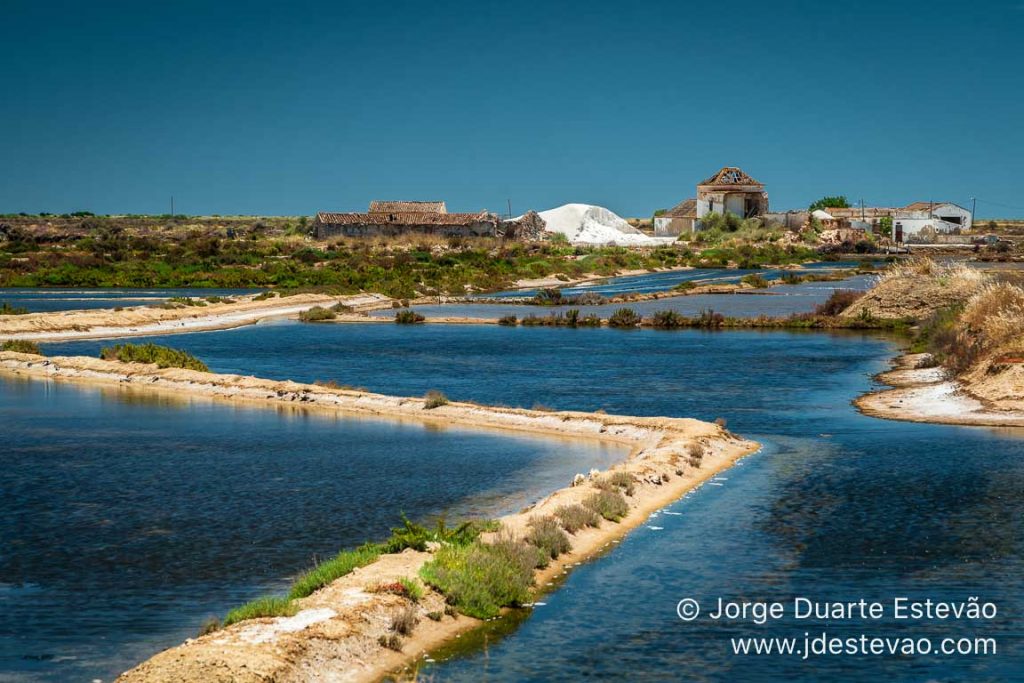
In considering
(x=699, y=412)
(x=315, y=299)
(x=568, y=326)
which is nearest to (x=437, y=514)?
(x=699, y=412)

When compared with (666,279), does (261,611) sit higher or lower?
lower

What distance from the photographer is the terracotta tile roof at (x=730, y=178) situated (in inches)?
5217

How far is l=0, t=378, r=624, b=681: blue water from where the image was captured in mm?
11852

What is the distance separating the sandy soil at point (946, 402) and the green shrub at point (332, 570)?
1467 centimetres

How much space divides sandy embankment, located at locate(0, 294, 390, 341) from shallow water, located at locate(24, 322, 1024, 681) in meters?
14.6

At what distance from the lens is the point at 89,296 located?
65.9 meters

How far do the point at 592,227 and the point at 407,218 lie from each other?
2714 cm

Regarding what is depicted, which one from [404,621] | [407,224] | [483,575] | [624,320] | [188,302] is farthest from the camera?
[407,224]

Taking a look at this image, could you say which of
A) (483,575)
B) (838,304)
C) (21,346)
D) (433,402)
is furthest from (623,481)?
(838,304)

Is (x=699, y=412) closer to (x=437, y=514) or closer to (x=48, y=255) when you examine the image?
(x=437, y=514)

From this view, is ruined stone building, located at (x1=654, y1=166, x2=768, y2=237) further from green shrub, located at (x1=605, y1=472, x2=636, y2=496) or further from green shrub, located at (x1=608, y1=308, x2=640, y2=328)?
green shrub, located at (x1=605, y1=472, x2=636, y2=496)

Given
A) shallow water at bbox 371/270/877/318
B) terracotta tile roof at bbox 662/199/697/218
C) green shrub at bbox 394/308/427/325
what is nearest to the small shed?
terracotta tile roof at bbox 662/199/697/218

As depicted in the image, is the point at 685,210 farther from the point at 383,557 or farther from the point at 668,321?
the point at 383,557

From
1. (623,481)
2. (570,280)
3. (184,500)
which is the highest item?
(570,280)
